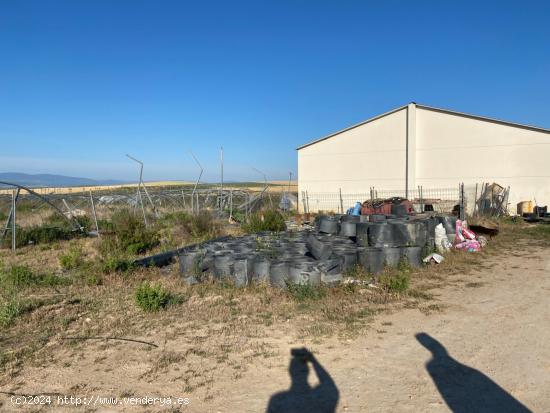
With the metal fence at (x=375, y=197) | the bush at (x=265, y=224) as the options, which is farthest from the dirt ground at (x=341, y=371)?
the metal fence at (x=375, y=197)

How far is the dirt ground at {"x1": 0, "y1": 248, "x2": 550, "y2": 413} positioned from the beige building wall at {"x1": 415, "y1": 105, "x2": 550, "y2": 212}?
17.3 metres

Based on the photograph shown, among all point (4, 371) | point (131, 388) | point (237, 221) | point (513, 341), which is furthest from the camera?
point (237, 221)

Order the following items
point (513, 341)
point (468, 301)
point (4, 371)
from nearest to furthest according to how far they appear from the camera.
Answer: point (4, 371)
point (513, 341)
point (468, 301)

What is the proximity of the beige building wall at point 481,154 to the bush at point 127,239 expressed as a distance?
16.2 metres

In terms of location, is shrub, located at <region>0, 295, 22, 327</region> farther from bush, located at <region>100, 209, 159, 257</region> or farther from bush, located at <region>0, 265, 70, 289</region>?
bush, located at <region>100, 209, 159, 257</region>

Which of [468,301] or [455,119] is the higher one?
[455,119]

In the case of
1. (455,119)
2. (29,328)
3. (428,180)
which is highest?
(455,119)

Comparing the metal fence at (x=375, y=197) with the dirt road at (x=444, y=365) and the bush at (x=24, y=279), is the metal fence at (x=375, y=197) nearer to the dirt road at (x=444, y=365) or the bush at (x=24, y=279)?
the dirt road at (x=444, y=365)

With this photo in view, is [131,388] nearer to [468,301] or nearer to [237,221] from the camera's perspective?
[468,301]

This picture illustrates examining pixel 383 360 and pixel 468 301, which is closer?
pixel 383 360

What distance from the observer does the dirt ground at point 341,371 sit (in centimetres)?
374

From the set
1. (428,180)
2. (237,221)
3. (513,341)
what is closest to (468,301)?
(513,341)

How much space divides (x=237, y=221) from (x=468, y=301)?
521 inches

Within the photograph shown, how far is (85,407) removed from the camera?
375cm
